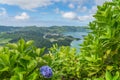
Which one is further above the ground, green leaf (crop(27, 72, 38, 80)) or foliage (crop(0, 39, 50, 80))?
foliage (crop(0, 39, 50, 80))

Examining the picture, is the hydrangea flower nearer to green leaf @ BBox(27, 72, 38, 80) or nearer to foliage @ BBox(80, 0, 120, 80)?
green leaf @ BBox(27, 72, 38, 80)

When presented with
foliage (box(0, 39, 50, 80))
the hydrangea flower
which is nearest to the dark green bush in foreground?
foliage (box(0, 39, 50, 80))

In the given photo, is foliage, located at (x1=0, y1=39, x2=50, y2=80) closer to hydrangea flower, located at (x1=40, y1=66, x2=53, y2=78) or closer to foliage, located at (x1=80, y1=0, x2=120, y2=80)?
hydrangea flower, located at (x1=40, y1=66, x2=53, y2=78)

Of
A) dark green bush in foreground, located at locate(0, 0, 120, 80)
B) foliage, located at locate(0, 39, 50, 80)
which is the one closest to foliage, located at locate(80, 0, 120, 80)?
dark green bush in foreground, located at locate(0, 0, 120, 80)

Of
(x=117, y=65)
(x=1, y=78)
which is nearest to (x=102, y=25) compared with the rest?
(x=117, y=65)

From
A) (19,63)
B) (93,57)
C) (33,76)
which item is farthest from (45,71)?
(93,57)

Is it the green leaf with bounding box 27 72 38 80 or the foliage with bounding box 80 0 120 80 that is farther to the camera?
the foliage with bounding box 80 0 120 80

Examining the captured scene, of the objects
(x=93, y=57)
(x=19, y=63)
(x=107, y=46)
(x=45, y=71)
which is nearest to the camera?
(x=45, y=71)

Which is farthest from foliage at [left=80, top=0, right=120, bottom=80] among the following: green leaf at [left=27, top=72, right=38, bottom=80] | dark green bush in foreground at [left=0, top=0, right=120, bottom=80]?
green leaf at [left=27, top=72, right=38, bottom=80]

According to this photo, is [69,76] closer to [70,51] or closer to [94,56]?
[70,51]

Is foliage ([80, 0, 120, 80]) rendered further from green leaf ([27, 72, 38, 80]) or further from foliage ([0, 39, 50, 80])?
green leaf ([27, 72, 38, 80])

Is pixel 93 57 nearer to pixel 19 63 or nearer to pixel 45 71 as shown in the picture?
pixel 45 71

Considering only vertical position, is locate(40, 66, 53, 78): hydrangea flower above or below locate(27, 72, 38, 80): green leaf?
above
